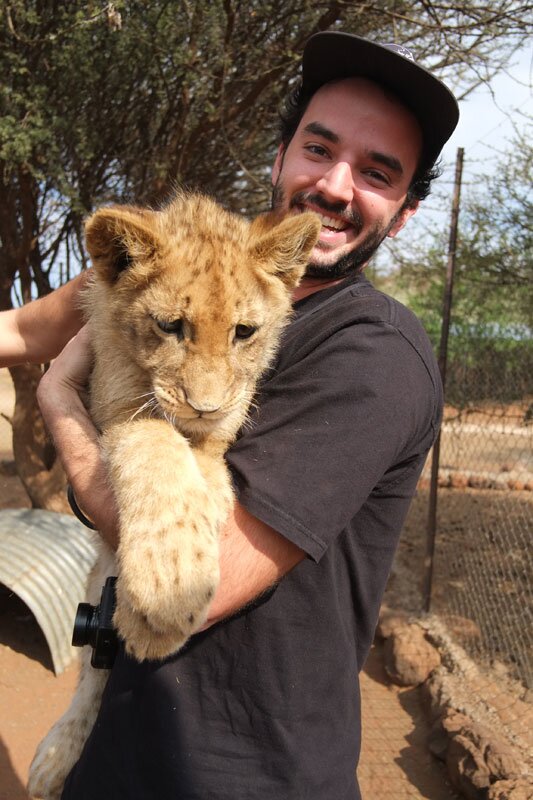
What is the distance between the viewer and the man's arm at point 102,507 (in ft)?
5.57

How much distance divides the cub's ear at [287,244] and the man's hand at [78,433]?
761 millimetres

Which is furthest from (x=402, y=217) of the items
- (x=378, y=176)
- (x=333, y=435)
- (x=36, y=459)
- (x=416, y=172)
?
(x=36, y=459)

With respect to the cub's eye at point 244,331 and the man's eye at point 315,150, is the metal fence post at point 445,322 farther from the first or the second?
the cub's eye at point 244,331

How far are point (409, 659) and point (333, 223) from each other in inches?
198

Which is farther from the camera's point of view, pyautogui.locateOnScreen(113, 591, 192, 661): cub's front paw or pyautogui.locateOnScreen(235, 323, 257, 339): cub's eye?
pyautogui.locateOnScreen(235, 323, 257, 339): cub's eye

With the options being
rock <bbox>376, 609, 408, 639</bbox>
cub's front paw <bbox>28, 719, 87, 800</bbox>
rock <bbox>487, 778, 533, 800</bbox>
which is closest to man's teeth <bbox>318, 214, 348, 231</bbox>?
cub's front paw <bbox>28, 719, 87, 800</bbox>

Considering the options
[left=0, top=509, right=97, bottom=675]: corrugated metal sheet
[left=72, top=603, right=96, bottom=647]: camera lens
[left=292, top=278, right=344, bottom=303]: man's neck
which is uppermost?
[left=292, top=278, right=344, bottom=303]: man's neck

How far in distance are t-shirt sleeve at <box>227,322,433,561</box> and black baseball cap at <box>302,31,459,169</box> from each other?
3.19ft

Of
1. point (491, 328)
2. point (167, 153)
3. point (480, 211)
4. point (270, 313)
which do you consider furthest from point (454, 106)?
point (491, 328)

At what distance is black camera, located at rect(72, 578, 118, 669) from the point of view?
1981mm

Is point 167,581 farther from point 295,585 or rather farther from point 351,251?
point 351,251

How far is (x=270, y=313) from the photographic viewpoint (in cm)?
239

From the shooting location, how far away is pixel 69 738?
2.53 metres

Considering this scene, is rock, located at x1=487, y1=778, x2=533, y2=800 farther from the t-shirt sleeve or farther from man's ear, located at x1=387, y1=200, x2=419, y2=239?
man's ear, located at x1=387, y1=200, x2=419, y2=239
